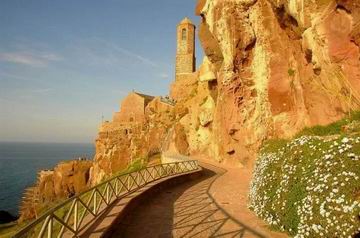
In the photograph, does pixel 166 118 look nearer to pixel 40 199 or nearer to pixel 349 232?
pixel 40 199

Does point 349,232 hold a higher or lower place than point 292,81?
lower

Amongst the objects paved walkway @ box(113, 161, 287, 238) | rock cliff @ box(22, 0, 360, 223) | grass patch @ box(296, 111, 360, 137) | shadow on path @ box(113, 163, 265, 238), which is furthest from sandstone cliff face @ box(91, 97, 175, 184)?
grass patch @ box(296, 111, 360, 137)

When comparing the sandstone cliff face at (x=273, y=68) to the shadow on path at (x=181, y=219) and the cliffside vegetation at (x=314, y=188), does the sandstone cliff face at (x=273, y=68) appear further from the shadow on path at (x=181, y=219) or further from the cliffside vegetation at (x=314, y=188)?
the shadow on path at (x=181, y=219)

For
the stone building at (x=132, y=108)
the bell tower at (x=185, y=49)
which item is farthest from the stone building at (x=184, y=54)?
the stone building at (x=132, y=108)

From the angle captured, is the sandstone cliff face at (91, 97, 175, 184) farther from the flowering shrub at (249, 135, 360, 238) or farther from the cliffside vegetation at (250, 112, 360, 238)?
the flowering shrub at (249, 135, 360, 238)

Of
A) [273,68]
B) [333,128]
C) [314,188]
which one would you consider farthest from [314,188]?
[273,68]

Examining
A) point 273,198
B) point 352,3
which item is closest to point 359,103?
point 352,3

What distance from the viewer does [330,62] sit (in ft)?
43.4

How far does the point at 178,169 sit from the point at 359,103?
10.7 m

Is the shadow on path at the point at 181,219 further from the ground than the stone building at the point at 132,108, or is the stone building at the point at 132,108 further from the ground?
the stone building at the point at 132,108

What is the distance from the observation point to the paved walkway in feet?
27.9

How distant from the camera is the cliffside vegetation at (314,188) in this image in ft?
21.2

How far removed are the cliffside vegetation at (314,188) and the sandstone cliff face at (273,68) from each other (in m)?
4.10

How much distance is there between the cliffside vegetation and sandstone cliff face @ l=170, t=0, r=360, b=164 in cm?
410
